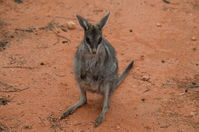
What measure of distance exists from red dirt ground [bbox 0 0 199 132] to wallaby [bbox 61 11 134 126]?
19 cm

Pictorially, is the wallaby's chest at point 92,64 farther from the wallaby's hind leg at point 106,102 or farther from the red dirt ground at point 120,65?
the red dirt ground at point 120,65

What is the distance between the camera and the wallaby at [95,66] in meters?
3.89

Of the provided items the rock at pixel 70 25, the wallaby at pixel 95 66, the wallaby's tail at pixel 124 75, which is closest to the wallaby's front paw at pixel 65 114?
the wallaby at pixel 95 66

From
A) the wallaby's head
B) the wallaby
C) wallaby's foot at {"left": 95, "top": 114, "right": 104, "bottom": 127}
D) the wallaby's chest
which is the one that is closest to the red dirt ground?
wallaby's foot at {"left": 95, "top": 114, "right": 104, "bottom": 127}

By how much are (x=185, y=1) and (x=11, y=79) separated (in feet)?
14.7

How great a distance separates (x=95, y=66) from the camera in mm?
4121

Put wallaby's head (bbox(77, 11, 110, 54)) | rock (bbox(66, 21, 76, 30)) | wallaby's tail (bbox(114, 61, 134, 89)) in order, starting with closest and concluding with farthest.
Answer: wallaby's head (bbox(77, 11, 110, 54)), wallaby's tail (bbox(114, 61, 134, 89)), rock (bbox(66, 21, 76, 30))

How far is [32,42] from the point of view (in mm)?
5809

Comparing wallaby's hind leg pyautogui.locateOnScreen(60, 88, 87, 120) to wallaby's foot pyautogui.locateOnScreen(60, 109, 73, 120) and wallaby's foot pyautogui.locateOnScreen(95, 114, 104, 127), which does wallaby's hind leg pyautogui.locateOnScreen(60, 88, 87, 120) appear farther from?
wallaby's foot pyautogui.locateOnScreen(95, 114, 104, 127)

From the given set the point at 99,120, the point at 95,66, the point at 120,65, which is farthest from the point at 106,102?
the point at 120,65

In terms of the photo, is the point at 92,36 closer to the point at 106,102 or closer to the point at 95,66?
the point at 95,66

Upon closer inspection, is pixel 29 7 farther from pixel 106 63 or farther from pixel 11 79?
pixel 106 63

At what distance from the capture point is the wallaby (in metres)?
3.89

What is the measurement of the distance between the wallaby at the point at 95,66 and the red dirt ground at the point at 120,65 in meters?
0.19
